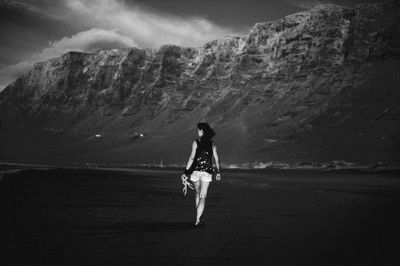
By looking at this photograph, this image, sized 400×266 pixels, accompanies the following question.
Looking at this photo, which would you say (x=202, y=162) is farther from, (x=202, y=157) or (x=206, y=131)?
(x=206, y=131)

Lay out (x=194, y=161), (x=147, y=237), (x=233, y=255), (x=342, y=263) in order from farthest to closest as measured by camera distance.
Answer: (x=194, y=161), (x=147, y=237), (x=233, y=255), (x=342, y=263)

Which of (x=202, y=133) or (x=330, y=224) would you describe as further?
(x=330, y=224)

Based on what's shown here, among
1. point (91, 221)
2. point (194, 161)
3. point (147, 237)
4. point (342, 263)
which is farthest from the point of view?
point (91, 221)

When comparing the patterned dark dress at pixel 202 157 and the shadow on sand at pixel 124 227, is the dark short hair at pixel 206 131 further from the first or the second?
the shadow on sand at pixel 124 227

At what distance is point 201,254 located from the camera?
37.8 ft

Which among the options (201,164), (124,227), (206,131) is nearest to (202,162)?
(201,164)

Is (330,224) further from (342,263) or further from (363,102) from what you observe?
(363,102)

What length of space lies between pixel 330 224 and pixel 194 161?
5.48 meters

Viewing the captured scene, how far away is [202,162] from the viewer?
642 inches

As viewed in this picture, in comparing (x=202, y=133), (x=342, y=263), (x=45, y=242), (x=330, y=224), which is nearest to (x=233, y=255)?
(x=342, y=263)

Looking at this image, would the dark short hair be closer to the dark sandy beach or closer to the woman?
the woman

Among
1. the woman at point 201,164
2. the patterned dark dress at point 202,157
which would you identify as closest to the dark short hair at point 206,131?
the woman at point 201,164

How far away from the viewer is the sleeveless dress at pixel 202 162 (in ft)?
53.5

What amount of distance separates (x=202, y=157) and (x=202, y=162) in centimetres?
17
